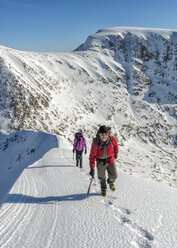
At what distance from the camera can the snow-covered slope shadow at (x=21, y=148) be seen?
15.0m

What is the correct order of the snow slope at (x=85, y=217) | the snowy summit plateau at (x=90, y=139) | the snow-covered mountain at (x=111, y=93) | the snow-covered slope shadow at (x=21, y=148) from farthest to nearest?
1. the snow-covered mountain at (x=111, y=93)
2. the snow-covered slope shadow at (x=21, y=148)
3. the snowy summit plateau at (x=90, y=139)
4. the snow slope at (x=85, y=217)

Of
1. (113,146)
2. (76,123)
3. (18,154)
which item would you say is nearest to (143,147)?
(76,123)

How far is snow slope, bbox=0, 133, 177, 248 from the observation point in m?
2.85

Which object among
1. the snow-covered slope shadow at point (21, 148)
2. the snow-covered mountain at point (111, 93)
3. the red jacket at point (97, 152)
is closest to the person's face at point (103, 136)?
the red jacket at point (97, 152)

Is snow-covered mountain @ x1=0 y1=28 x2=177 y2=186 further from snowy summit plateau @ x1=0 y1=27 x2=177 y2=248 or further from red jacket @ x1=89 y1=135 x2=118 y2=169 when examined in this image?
red jacket @ x1=89 y1=135 x2=118 y2=169

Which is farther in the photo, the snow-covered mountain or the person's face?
the snow-covered mountain

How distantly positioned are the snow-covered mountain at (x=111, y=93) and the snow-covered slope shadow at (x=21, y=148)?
662cm

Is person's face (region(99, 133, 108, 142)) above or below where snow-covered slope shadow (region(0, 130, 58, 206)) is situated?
above

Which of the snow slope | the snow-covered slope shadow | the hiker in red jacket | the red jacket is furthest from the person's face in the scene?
the snow-covered slope shadow

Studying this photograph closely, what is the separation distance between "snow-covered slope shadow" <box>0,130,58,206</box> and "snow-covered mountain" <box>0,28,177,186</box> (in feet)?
21.7

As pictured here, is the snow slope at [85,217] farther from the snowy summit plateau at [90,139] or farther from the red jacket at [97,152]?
the red jacket at [97,152]

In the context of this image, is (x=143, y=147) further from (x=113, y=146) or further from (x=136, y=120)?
(x=113, y=146)

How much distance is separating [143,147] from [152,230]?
4189 centimetres

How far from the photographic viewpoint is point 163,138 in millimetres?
48844
